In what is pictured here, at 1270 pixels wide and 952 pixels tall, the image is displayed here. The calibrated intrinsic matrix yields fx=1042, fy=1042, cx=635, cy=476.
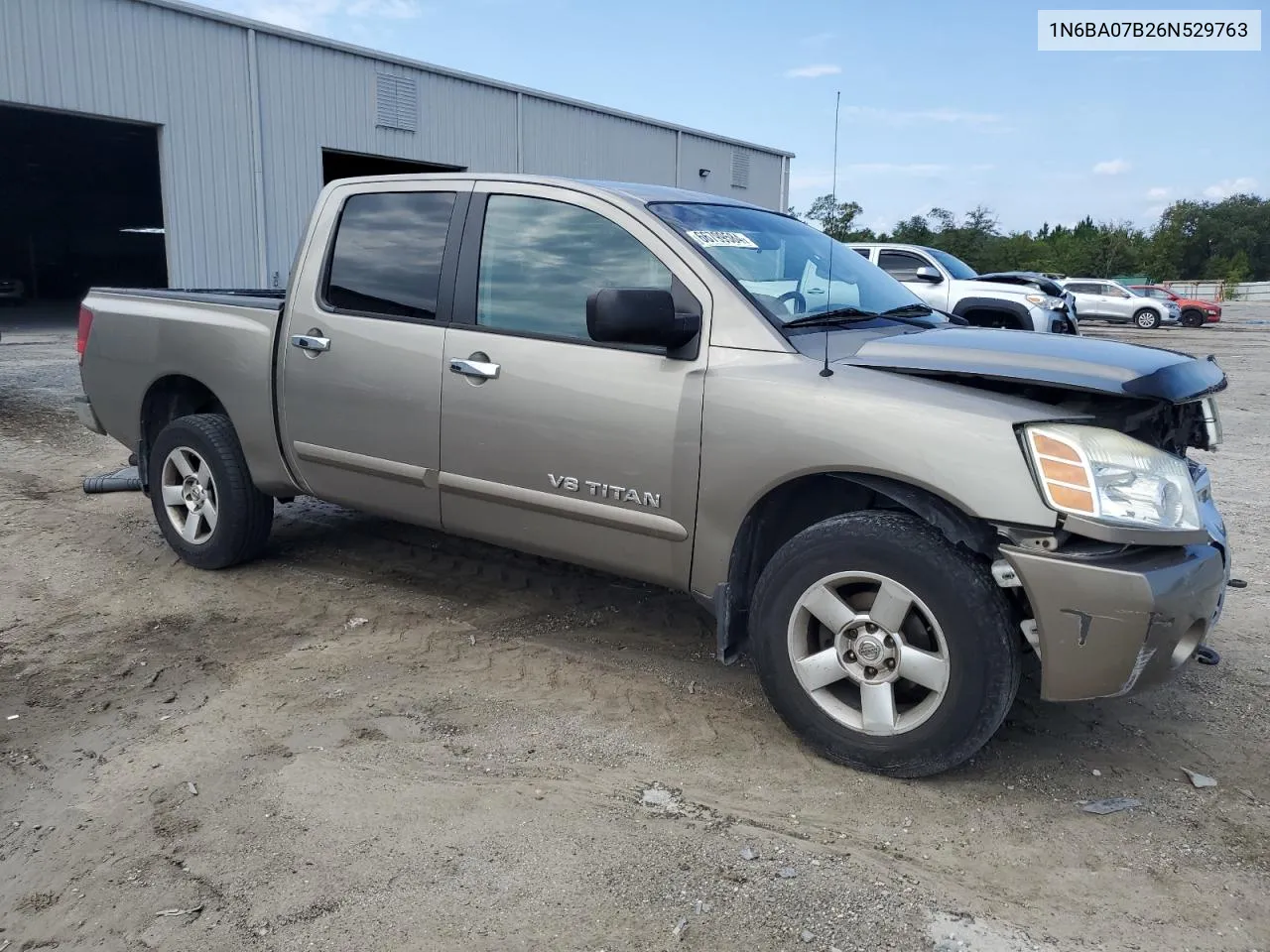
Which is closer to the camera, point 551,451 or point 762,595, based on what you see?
point 762,595

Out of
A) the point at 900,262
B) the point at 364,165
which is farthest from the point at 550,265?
the point at 364,165

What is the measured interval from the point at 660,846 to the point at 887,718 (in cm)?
80

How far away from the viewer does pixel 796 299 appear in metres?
3.77

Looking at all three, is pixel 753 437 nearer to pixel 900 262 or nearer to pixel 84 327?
pixel 84 327

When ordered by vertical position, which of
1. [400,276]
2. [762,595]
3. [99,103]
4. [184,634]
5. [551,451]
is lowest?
[184,634]

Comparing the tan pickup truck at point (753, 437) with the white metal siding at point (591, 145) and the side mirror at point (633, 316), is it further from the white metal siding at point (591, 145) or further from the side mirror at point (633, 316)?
the white metal siding at point (591, 145)

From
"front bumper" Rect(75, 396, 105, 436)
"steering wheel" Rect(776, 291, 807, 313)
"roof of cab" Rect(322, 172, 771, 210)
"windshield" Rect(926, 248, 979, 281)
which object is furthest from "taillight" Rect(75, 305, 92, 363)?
"windshield" Rect(926, 248, 979, 281)

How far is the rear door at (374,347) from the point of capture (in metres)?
4.16

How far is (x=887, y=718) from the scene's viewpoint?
3.11 metres

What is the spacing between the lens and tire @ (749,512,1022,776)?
2928mm

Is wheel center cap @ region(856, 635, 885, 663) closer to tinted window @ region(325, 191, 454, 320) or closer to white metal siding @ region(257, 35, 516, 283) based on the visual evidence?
tinted window @ region(325, 191, 454, 320)

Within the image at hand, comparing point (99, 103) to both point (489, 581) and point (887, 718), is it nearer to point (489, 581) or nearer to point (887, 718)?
point (489, 581)

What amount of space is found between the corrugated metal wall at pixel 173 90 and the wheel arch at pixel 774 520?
16137mm

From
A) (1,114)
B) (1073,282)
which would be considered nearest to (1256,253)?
(1073,282)
